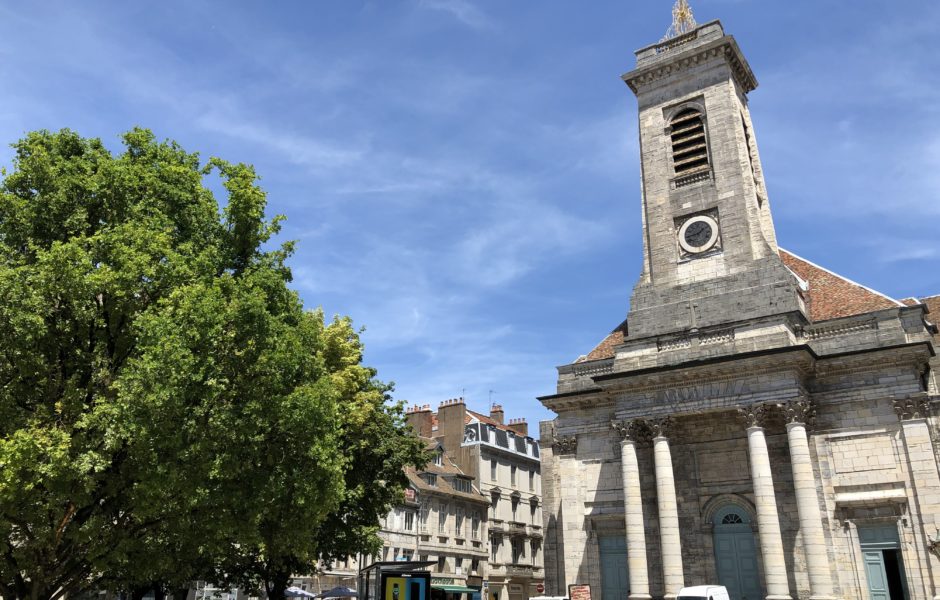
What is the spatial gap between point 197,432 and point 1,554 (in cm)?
417

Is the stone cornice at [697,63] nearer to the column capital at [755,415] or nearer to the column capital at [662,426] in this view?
the column capital at [755,415]

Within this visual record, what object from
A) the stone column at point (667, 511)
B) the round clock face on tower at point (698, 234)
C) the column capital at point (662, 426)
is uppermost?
the round clock face on tower at point (698, 234)

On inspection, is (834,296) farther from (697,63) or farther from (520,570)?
(520,570)

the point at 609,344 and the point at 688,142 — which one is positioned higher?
the point at 688,142

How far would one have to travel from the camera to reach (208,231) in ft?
54.6

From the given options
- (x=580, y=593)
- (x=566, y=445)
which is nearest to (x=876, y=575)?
(x=580, y=593)

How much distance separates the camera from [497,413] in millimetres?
55500

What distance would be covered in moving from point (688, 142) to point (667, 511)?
15393mm

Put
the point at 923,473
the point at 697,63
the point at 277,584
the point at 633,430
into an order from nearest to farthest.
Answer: the point at 923,473 → the point at 277,584 → the point at 633,430 → the point at 697,63

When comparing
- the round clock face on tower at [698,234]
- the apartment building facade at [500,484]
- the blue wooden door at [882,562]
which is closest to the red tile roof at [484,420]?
the apartment building facade at [500,484]

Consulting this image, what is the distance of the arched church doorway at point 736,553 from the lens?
23.4 m

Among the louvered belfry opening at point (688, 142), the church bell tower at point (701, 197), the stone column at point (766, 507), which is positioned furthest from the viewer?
the louvered belfry opening at point (688, 142)

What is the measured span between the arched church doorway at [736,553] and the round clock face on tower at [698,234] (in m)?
9.85

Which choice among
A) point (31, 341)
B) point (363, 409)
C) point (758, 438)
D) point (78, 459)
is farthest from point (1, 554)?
point (758, 438)
